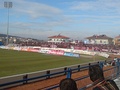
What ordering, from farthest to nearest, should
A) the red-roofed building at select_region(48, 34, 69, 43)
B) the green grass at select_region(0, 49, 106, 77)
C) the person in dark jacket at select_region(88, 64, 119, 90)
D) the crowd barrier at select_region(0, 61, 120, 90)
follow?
1. the red-roofed building at select_region(48, 34, 69, 43)
2. the green grass at select_region(0, 49, 106, 77)
3. the crowd barrier at select_region(0, 61, 120, 90)
4. the person in dark jacket at select_region(88, 64, 119, 90)

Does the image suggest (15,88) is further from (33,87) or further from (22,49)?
(22,49)

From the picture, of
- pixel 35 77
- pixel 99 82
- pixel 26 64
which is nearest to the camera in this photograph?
pixel 99 82

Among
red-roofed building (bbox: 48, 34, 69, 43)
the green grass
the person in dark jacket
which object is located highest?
red-roofed building (bbox: 48, 34, 69, 43)

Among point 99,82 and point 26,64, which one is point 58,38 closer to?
point 26,64

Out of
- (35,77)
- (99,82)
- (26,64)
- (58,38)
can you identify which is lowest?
(26,64)

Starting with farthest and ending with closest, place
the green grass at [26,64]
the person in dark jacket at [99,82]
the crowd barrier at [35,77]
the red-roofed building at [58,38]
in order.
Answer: the red-roofed building at [58,38]
the green grass at [26,64]
the crowd barrier at [35,77]
the person in dark jacket at [99,82]

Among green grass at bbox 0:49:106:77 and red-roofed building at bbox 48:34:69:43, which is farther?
red-roofed building at bbox 48:34:69:43

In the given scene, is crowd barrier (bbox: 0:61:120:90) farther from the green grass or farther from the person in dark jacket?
the green grass

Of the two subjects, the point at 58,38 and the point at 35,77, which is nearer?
the point at 35,77

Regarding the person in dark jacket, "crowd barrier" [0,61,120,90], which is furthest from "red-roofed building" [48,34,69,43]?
the person in dark jacket

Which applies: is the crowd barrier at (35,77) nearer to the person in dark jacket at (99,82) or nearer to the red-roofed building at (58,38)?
the person in dark jacket at (99,82)

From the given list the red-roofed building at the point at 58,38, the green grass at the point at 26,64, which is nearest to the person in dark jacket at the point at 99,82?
the green grass at the point at 26,64

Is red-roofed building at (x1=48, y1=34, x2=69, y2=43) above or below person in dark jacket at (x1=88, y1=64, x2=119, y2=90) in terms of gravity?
above

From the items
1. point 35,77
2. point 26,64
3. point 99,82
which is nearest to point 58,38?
point 26,64
